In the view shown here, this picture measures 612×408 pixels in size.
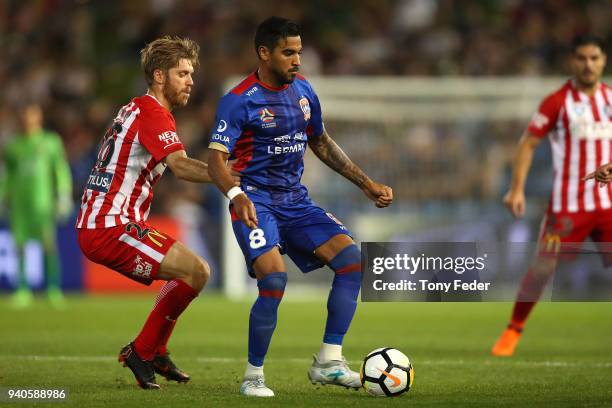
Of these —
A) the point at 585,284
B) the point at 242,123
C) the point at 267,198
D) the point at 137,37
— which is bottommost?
the point at 585,284

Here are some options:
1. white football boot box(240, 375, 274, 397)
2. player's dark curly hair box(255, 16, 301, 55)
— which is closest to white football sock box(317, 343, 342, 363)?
white football boot box(240, 375, 274, 397)

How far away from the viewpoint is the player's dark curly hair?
6.68m

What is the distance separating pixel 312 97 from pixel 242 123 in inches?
23.4

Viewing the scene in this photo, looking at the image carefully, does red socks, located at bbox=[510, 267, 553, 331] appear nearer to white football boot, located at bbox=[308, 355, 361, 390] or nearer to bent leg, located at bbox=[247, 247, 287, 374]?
white football boot, located at bbox=[308, 355, 361, 390]

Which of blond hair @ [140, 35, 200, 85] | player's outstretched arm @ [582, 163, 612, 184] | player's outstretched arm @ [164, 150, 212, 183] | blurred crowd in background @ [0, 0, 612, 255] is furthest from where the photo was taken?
blurred crowd in background @ [0, 0, 612, 255]

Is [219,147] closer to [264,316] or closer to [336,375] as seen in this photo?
[264,316]

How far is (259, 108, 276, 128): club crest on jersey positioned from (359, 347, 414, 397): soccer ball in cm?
146

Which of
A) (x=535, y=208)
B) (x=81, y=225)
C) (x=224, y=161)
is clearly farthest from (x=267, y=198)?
(x=535, y=208)

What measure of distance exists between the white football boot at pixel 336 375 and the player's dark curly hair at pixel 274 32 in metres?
1.87

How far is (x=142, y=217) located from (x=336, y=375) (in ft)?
5.01

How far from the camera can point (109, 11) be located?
71.5 feet

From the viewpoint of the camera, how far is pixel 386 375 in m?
6.51

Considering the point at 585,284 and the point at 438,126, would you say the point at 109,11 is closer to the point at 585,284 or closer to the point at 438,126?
the point at 438,126

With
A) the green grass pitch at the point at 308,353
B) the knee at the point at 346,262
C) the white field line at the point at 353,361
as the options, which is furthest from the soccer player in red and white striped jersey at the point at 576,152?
the knee at the point at 346,262
